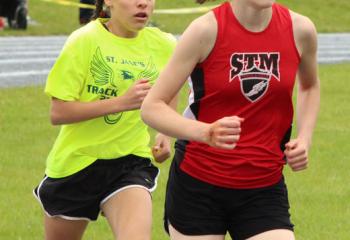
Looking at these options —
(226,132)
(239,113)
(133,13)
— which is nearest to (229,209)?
(239,113)

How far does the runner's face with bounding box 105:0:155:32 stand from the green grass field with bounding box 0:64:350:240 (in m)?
2.50

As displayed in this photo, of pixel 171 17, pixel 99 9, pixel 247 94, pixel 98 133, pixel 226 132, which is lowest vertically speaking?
pixel 171 17

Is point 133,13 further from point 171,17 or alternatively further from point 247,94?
point 171,17

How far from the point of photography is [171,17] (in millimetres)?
35312

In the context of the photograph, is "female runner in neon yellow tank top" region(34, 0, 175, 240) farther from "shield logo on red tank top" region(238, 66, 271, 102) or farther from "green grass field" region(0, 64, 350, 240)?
"green grass field" region(0, 64, 350, 240)

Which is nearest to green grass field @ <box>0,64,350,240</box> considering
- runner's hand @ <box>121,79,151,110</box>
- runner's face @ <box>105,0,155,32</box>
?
runner's face @ <box>105,0,155,32</box>

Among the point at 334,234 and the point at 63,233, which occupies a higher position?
the point at 63,233

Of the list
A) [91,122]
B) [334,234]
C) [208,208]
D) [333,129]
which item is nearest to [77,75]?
[91,122]

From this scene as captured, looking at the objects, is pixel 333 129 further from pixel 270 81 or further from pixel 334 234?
pixel 270 81

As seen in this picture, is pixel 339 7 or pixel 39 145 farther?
pixel 339 7

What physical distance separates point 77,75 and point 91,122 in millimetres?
274

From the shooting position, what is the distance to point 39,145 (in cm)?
1208

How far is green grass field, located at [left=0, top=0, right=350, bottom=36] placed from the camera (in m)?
30.4

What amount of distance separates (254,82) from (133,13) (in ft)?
4.40
